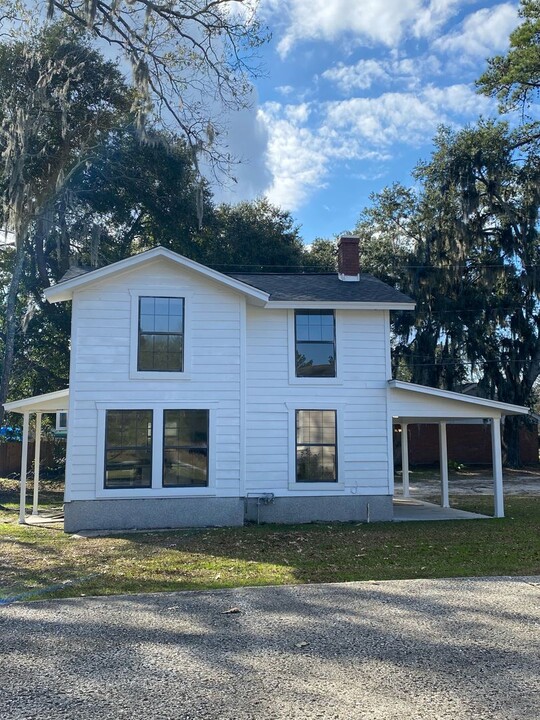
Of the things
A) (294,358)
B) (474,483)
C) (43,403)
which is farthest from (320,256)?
(43,403)

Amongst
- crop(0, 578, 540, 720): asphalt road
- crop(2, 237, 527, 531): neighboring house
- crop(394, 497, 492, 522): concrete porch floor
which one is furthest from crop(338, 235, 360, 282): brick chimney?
crop(0, 578, 540, 720): asphalt road

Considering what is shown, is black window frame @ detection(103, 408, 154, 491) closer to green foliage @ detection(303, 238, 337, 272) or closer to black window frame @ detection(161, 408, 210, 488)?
black window frame @ detection(161, 408, 210, 488)

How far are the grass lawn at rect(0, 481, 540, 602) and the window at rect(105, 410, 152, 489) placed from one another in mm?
1187

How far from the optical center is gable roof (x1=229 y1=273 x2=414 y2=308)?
12938mm

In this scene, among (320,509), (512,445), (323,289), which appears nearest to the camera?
(320,509)

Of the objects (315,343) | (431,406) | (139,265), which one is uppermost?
(139,265)

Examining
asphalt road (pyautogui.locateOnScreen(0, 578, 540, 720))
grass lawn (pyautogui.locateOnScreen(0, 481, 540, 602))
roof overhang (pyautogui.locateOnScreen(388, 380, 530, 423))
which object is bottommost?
grass lawn (pyautogui.locateOnScreen(0, 481, 540, 602))

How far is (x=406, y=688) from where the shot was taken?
3799 millimetres

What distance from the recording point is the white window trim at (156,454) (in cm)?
1164

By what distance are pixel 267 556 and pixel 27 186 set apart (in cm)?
1295

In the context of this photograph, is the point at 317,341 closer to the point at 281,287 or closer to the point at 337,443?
the point at 281,287

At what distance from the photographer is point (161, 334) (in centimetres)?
1221

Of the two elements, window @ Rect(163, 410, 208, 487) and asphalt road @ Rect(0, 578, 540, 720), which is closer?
asphalt road @ Rect(0, 578, 540, 720)

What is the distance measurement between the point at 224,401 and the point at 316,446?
2165 millimetres
